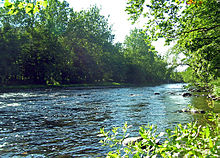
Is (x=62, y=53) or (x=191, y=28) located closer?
(x=191, y=28)

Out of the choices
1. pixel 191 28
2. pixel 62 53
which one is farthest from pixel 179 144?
pixel 62 53

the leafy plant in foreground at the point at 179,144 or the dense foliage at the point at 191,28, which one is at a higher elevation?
the dense foliage at the point at 191,28

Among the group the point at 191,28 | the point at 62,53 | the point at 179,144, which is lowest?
the point at 179,144

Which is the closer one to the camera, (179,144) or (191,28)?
(179,144)

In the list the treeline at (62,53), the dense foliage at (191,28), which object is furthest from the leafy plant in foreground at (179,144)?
the treeline at (62,53)

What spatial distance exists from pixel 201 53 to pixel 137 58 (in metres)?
92.4

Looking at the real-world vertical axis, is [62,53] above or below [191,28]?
above

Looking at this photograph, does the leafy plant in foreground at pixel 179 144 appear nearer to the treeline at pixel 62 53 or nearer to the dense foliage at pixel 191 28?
the dense foliage at pixel 191 28

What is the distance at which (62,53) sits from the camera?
63.0 m

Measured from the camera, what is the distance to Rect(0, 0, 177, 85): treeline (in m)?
51.4

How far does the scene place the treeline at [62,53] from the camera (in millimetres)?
51412

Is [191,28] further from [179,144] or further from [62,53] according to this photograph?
[62,53]

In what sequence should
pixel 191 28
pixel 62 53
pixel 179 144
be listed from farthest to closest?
pixel 62 53 < pixel 191 28 < pixel 179 144

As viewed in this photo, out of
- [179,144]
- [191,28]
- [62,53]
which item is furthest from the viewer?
[62,53]
